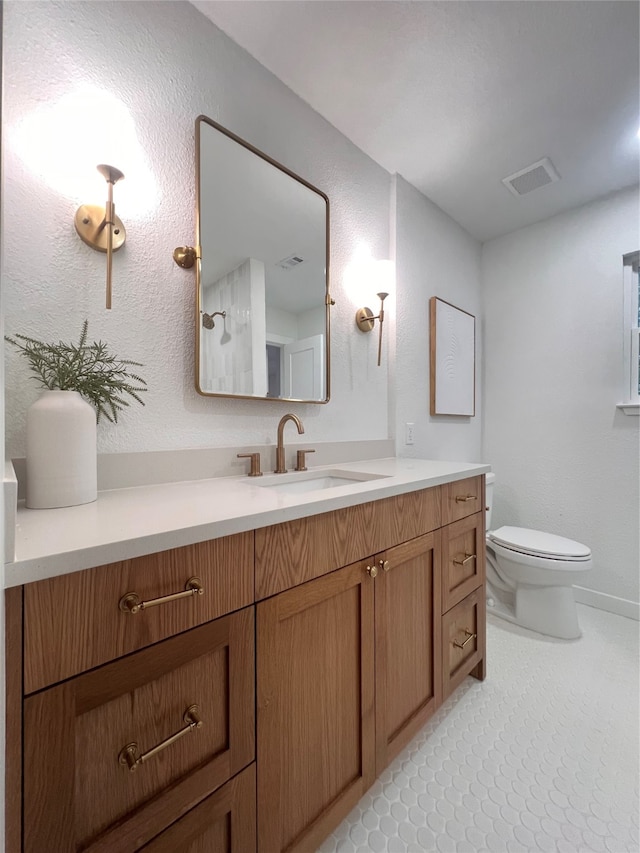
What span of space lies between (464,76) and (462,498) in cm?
166

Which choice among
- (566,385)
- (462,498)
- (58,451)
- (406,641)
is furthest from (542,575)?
(58,451)

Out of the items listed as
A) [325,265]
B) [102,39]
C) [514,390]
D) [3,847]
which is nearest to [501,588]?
[514,390]

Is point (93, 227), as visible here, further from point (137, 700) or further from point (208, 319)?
point (137, 700)

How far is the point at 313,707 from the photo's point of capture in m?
0.84

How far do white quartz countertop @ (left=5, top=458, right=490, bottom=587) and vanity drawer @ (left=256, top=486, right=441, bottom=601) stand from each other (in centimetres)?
3

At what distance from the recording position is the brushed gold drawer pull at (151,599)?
567mm

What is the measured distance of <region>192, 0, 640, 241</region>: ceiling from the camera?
1210 mm

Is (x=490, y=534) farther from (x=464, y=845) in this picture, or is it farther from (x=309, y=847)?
(x=309, y=847)

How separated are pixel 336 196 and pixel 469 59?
0.66 m

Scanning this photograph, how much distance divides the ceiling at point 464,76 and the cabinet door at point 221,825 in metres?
2.15

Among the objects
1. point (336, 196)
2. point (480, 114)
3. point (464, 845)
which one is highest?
point (480, 114)

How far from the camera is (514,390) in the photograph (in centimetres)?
251

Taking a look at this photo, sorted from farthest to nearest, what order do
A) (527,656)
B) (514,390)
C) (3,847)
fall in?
(514,390), (527,656), (3,847)

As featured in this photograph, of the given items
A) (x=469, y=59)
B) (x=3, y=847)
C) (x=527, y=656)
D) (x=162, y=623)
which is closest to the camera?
(x=3, y=847)
